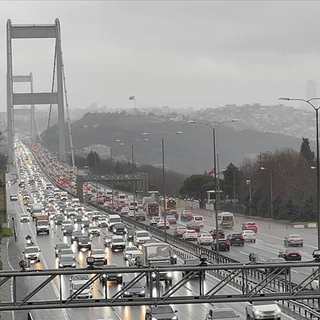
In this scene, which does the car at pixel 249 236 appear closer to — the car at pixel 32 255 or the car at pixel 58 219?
the car at pixel 32 255

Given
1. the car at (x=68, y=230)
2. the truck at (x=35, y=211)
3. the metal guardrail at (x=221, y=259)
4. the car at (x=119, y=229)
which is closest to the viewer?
the metal guardrail at (x=221, y=259)

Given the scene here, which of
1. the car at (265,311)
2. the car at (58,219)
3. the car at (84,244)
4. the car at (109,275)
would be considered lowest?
the car at (58,219)

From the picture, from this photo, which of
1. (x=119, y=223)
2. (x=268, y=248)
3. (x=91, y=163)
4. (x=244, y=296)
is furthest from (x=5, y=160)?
(x=244, y=296)

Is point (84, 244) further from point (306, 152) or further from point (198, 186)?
point (198, 186)

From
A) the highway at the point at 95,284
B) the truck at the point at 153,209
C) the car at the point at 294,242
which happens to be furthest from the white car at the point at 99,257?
the truck at the point at 153,209

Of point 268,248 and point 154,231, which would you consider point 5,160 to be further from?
point 268,248

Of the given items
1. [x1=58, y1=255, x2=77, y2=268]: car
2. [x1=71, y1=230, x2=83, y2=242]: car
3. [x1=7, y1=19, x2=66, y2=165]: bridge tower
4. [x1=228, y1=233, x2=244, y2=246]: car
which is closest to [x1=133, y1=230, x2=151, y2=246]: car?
[x1=228, y1=233, x2=244, y2=246]: car

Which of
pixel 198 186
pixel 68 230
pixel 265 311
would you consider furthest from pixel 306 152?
pixel 265 311

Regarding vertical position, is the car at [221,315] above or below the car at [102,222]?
above
